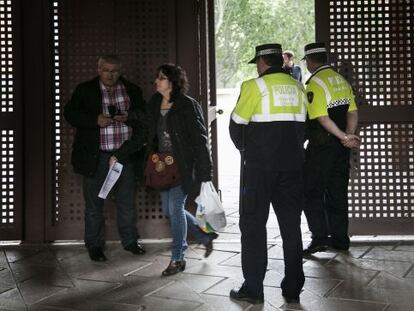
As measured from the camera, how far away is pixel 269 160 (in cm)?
407

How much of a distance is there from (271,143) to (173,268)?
1447 mm

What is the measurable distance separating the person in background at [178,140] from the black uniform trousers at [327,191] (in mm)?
1012

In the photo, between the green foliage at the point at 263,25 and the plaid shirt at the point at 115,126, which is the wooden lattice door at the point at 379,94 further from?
the green foliage at the point at 263,25

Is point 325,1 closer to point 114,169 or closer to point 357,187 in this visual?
point 357,187

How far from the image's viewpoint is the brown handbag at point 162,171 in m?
4.83

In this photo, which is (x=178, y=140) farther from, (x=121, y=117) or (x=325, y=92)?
(x=325, y=92)

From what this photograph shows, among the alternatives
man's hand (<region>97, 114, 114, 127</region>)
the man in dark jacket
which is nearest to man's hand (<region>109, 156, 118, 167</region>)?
the man in dark jacket

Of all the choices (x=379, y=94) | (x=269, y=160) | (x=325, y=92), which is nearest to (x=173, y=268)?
(x=269, y=160)

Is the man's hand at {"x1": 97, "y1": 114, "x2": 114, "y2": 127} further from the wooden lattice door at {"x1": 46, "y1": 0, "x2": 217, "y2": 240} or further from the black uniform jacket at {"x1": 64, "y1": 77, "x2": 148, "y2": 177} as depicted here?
the wooden lattice door at {"x1": 46, "y1": 0, "x2": 217, "y2": 240}

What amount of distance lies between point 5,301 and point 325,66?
2967 mm

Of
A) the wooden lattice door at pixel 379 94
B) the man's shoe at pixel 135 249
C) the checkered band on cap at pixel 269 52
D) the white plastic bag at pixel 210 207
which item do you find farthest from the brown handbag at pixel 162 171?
the wooden lattice door at pixel 379 94

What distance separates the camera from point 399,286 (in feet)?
15.1

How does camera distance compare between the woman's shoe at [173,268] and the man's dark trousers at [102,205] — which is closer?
the woman's shoe at [173,268]

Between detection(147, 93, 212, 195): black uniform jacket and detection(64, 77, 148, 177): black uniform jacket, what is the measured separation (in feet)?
1.69
